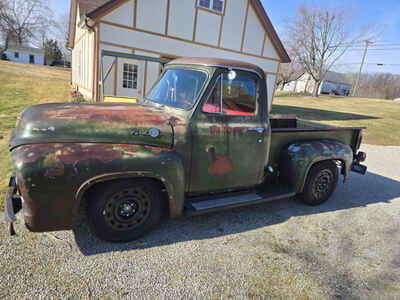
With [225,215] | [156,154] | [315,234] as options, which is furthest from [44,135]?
[315,234]

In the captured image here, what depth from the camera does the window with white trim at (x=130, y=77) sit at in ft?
40.7

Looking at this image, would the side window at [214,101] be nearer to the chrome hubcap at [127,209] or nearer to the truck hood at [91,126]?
the truck hood at [91,126]

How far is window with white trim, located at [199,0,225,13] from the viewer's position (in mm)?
13305

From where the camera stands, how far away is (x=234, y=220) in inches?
153

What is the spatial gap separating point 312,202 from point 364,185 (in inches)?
86.4

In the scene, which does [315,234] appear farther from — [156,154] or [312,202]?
[156,154]

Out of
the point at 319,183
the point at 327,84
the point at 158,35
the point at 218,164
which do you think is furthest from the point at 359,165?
the point at 327,84

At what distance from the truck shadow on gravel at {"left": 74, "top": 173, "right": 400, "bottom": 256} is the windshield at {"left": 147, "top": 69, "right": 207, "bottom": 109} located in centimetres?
162

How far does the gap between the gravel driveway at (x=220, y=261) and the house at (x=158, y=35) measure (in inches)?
343

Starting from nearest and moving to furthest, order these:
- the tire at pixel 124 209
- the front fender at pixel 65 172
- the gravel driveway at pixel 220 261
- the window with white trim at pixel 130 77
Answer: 1. the front fender at pixel 65 172
2. the gravel driveway at pixel 220 261
3. the tire at pixel 124 209
4. the window with white trim at pixel 130 77

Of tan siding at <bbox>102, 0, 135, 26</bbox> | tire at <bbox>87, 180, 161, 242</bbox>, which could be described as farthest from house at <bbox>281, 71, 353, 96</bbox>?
tire at <bbox>87, 180, 161, 242</bbox>

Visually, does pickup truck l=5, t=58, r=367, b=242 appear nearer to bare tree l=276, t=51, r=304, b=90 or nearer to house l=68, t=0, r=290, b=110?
house l=68, t=0, r=290, b=110

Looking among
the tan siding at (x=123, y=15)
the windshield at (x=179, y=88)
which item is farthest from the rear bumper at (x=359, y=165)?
the tan siding at (x=123, y=15)

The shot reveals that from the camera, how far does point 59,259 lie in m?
2.76
